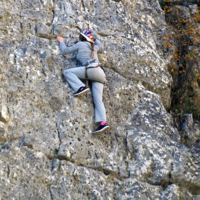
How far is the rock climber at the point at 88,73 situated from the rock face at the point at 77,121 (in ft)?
0.79

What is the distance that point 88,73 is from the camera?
23.5ft

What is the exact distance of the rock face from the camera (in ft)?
20.5

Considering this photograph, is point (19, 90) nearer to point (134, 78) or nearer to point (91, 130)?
point (91, 130)

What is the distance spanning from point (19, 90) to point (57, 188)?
2.58 metres

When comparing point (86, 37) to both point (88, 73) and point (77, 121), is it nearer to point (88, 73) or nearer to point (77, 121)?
point (88, 73)

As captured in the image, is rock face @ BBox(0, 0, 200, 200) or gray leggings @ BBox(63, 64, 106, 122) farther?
gray leggings @ BBox(63, 64, 106, 122)

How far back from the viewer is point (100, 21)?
8.99 m

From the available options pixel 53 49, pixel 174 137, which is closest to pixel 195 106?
pixel 174 137

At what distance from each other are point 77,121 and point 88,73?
127cm

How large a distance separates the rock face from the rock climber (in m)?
0.24

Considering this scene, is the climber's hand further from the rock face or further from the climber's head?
the climber's head

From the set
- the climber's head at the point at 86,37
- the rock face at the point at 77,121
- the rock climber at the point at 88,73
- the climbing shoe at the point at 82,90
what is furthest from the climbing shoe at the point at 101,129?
the climber's head at the point at 86,37

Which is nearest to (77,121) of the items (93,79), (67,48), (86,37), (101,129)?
(101,129)

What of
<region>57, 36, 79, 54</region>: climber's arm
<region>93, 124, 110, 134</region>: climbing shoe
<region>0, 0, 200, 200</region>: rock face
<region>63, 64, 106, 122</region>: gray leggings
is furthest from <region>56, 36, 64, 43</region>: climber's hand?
<region>93, 124, 110, 134</region>: climbing shoe
